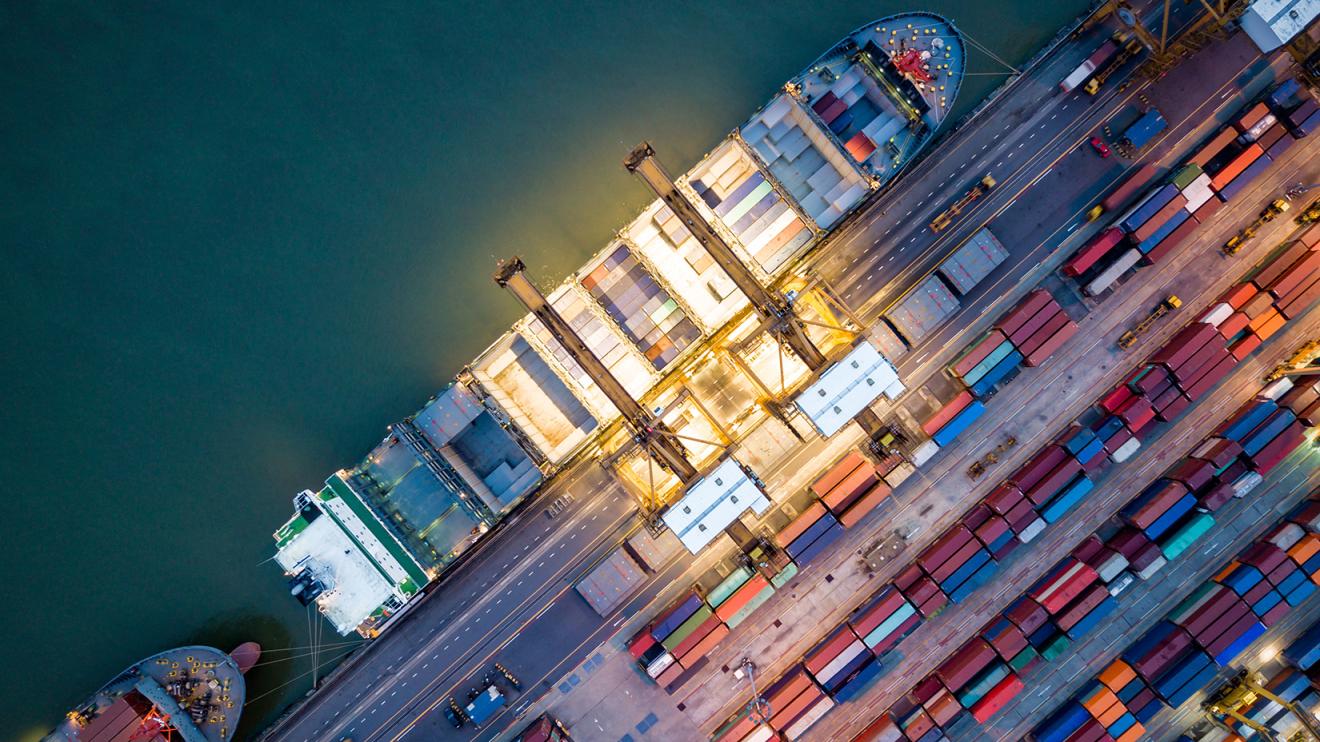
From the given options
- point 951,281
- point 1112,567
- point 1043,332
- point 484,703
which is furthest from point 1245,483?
point 484,703

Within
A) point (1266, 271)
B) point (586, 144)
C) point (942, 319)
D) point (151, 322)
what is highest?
point (151, 322)

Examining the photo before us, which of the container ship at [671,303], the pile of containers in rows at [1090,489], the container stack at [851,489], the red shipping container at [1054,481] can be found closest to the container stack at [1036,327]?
the pile of containers in rows at [1090,489]

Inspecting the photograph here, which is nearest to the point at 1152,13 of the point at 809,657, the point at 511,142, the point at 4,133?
the point at 511,142

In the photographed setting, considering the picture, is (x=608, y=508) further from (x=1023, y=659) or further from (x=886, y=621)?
(x=1023, y=659)

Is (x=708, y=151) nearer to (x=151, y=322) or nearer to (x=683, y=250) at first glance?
(x=683, y=250)

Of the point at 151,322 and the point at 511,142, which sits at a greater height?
the point at 151,322

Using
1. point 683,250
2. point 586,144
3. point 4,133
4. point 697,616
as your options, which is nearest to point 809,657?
point 697,616

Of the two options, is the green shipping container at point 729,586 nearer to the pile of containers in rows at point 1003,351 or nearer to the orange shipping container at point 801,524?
the orange shipping container at point 801,524
